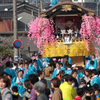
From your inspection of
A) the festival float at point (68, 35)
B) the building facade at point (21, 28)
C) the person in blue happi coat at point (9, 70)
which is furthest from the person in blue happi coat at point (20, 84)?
the building facade at point (21, 28)

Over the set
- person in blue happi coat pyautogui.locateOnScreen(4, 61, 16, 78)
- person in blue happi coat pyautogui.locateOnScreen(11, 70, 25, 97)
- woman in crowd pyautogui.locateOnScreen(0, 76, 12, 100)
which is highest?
woman in crowd pyautogui.locateOnScreen(0, 76, 12, 100)

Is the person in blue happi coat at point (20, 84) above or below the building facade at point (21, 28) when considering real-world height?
below

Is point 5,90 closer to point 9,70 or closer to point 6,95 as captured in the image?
point 6,95

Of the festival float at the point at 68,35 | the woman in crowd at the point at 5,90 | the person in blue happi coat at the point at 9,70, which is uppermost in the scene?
the festival float at the point at 68,35

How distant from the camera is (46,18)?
19.4 m

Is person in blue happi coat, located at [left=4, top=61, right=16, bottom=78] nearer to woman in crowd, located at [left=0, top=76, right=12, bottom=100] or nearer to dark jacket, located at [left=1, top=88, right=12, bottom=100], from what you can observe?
woman in crowd, located at [left=0, top=76, right=12, bottom=100]

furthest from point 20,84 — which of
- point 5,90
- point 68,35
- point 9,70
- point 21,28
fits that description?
point 21,28

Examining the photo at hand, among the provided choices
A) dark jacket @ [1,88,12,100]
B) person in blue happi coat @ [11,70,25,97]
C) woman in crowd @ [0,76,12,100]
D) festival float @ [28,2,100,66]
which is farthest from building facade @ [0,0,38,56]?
dark jacket @ [1,88,12,100]

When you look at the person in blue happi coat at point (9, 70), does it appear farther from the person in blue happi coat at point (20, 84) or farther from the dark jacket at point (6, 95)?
the dark jacket at point (6, 95)

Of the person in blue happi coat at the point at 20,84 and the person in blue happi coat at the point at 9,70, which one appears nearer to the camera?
the person in blue happi coat at the point at 20,84

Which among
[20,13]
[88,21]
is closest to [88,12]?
[88,21]

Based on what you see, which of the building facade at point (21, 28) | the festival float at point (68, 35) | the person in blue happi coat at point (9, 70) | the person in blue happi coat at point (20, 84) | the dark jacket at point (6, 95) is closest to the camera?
the dark jacket at point (6, 95)

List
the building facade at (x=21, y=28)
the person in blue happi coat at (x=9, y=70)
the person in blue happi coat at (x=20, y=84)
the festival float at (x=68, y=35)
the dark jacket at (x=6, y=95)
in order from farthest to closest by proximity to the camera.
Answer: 1. the building facade at (x=21, y=28)
2. the festival float at (x=68, y=35)
3. the person in blue happi coat at (x=9, y=70)
4. the person in blue happi coat at (x=20, y=84)
5. the dark jacket at (x=6, y=95)

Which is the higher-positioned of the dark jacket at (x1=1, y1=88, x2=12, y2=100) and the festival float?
the festival float
